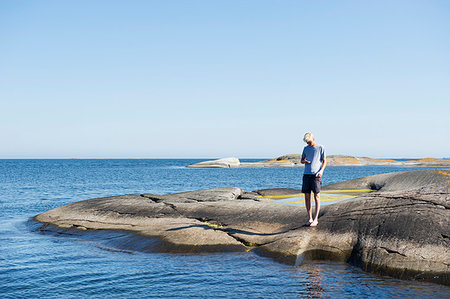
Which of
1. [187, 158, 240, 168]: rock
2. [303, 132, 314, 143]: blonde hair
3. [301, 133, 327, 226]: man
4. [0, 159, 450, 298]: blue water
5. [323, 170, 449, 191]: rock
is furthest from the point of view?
[187, 158, 240, 168]: rock

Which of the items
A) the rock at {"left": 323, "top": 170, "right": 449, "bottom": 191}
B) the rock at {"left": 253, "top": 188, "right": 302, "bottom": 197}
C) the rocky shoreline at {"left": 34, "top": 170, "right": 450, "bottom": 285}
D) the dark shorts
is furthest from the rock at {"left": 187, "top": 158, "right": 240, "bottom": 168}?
the dark shorts

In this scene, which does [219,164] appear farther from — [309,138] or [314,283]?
[314,283]

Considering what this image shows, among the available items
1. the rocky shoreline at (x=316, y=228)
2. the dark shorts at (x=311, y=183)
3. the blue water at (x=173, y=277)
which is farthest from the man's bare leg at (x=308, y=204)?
the blue water at (x=173, y=277)

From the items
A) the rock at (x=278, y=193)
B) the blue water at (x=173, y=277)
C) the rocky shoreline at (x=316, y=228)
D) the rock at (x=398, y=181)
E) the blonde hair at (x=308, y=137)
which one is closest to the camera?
the blue water at (x=173, y=277)

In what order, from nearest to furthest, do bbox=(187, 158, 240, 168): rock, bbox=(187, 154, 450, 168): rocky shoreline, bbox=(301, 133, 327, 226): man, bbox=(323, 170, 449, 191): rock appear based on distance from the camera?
bbox=(301, 133, 327, 226): man
bbox=(323, 170, 449, 191): rock
bbox=(187, 158, 240, 168): rock
bbox=(187, 154, 450, 168): rocky shoreline

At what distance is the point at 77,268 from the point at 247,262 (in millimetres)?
4272

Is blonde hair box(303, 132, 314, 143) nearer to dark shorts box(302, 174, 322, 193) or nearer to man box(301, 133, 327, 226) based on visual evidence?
Answer: man box(301, 133, 327, 226)

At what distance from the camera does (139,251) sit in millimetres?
11180

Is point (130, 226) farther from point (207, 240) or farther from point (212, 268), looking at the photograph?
point (212, 268)

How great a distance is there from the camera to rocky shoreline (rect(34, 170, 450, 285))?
8.67 m

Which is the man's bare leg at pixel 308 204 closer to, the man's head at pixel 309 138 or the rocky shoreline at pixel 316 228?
the rocky shoreline at pixel 316 228

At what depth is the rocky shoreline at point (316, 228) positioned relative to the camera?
→ 28.5 ft

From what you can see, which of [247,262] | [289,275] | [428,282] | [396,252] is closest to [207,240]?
[247,262]

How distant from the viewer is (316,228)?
34.2 ft
